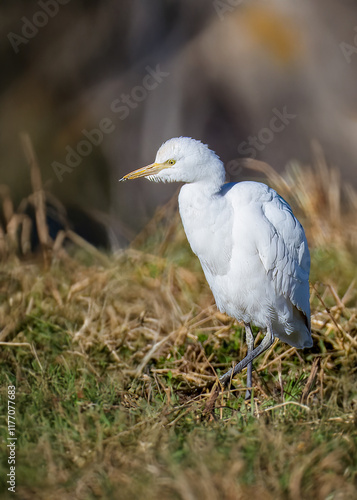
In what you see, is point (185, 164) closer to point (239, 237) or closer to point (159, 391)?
point (239, 237)

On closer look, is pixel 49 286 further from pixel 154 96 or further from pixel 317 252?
pixel 154 96

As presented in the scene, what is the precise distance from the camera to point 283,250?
2.62 meters

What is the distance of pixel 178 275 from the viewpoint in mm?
3920

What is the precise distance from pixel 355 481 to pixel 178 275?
217cm

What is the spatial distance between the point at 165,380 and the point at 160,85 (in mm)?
4627

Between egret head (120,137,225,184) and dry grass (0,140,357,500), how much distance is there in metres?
0.82

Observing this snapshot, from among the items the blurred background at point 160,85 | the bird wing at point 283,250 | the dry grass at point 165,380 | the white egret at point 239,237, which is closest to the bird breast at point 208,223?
the white egret at point 239,237

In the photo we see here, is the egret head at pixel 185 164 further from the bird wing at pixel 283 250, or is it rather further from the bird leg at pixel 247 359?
the bird leg at pixel 247 359

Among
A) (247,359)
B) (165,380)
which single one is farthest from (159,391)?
(247,359)

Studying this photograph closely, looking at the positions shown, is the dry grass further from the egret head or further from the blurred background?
the blurred background

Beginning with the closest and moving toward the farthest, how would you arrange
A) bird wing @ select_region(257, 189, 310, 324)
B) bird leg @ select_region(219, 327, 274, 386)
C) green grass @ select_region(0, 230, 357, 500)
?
green grass @ select_region(0, 230, 357, 500) → bird wing @ select_region(257, 189, 310, 324) → bird leg @ select_region(219, 327, 274, 386)

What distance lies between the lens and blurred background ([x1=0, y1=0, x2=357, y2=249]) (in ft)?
22.0

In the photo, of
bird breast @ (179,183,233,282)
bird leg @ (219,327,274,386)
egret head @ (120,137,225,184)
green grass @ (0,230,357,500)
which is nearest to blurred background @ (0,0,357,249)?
green grass @ (0,230,357,500)

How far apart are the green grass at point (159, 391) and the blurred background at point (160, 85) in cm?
251
